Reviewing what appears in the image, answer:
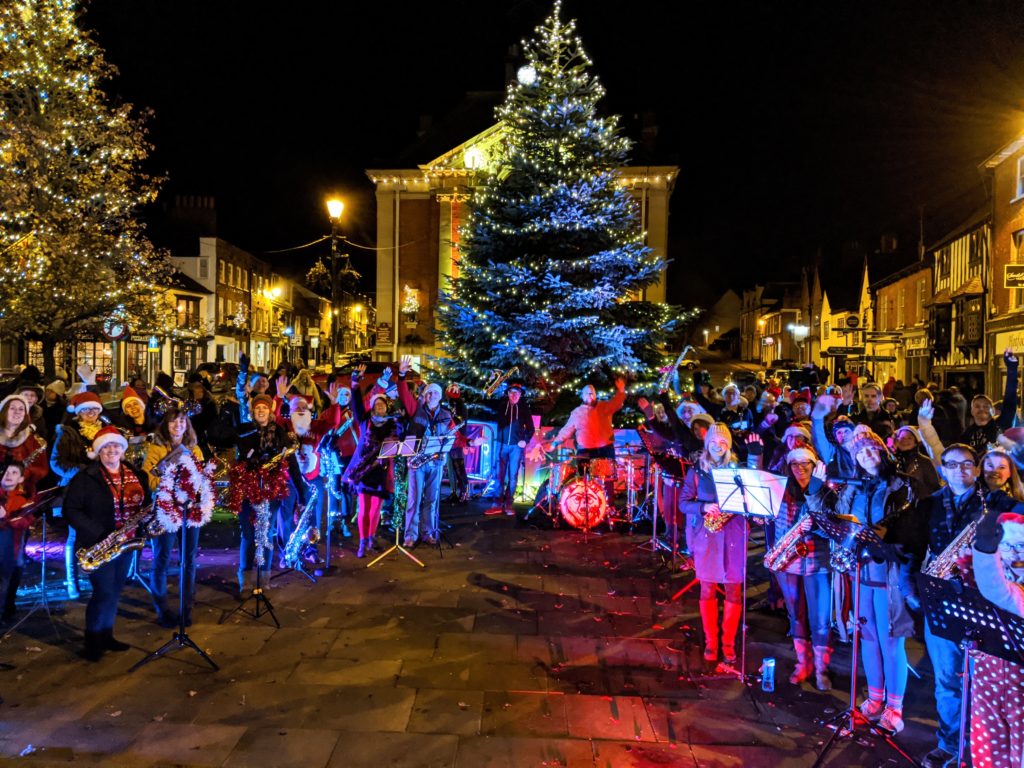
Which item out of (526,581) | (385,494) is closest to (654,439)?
(526,581)

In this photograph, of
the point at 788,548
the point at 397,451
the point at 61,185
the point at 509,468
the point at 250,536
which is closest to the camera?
the point at 788,548

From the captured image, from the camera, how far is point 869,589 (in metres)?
4.67

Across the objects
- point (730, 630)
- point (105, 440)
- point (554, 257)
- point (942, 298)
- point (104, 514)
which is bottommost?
point (730, 630)

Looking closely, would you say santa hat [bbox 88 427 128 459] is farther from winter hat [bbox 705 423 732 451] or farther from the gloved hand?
the gloved hand

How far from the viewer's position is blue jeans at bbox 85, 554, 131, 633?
5.42 m

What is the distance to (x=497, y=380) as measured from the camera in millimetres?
13078

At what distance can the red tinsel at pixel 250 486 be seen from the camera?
6.84m

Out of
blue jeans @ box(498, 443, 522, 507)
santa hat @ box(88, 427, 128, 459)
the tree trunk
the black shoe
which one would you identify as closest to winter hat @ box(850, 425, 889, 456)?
santa hat @ box(88, 427, 128, 459)

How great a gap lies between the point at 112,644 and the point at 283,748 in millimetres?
2434

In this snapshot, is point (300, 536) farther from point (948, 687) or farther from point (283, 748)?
point (948, 687)

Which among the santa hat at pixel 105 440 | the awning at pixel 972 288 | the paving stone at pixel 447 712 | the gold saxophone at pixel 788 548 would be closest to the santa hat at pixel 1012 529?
the gold saxophone at pixel 788 548

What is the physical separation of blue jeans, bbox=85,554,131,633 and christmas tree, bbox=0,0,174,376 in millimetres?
14696

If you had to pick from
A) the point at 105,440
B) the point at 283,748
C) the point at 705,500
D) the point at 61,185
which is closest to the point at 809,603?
the point at 705,500

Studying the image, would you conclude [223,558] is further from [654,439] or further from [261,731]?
[654,439]
